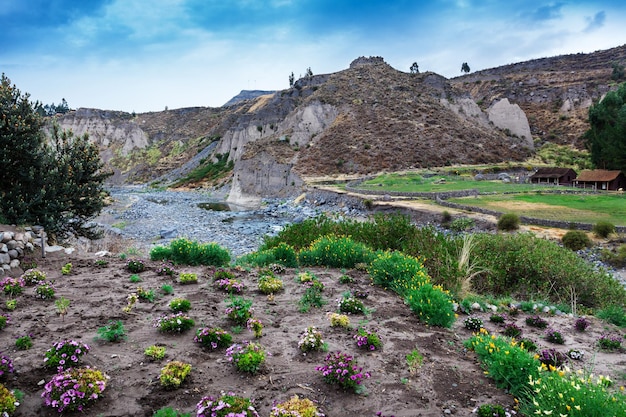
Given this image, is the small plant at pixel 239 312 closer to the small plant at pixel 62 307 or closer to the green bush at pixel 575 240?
the small plant at pixel 62 307

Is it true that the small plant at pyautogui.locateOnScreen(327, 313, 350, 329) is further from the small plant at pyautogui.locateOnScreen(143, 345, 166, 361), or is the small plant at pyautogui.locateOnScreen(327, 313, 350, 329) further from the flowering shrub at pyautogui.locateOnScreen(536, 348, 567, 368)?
the flowering shrub at pyautogui.locateOnScreen(536, 348, 567, 368)

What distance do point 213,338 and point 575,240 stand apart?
20354mm

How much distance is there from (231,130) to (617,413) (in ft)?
318

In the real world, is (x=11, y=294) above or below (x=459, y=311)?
above

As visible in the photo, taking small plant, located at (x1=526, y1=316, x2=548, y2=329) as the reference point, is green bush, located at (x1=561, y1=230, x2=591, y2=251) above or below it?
below

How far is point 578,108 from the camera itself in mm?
89375

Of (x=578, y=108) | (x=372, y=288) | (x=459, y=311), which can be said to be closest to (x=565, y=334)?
(x=459, y=311)

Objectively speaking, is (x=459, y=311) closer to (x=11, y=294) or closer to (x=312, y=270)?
(x=312, y=270)

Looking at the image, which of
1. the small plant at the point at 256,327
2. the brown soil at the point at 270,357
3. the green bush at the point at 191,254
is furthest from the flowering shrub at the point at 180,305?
the green bush at the point at 191,254

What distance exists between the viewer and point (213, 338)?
6.38 m

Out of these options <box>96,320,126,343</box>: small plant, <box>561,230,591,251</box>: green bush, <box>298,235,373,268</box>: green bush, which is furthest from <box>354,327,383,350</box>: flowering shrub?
<box>561,230,591,251</box>: green bush

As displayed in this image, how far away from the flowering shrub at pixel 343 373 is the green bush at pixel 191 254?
27.2 ft

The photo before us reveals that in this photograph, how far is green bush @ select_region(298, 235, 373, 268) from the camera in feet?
43.0

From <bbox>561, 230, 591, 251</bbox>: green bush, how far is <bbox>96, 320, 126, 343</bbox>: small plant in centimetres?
2083
